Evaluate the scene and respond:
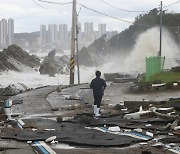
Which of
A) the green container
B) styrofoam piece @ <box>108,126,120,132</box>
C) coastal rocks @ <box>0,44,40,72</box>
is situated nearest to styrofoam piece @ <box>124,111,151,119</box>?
styrofoam piece @ <box>108,126,120,132</box>

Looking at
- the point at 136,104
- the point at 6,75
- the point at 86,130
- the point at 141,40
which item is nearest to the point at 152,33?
the point at 141,40

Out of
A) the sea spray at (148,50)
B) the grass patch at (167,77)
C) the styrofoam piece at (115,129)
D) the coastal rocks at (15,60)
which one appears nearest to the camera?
the styrofoam piece at (115,129)

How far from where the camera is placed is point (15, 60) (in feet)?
230

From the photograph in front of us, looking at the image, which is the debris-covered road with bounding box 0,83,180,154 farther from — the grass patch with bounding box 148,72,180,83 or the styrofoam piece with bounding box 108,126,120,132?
the grass patch with bounding box 148,72,180,83

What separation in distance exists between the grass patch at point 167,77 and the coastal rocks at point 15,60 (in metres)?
36.7

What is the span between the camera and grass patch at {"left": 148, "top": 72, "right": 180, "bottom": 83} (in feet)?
76.4

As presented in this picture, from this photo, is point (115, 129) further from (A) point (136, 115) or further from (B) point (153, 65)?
(B) point (153, 65)

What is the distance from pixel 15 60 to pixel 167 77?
49.0 metres

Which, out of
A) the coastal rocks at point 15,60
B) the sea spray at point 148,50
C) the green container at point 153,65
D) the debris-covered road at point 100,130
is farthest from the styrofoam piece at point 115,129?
the sea spray at point 148,50

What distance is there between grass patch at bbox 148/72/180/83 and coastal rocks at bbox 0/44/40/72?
36.7m

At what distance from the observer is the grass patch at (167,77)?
2327 centimetres

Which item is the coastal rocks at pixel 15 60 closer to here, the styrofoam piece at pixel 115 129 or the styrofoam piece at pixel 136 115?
the styrofoam piece at pixel 136 115

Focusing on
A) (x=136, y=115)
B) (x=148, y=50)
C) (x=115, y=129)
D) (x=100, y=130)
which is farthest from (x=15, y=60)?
(x=115, y=129)

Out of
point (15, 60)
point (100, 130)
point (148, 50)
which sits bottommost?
point (100, 130)
